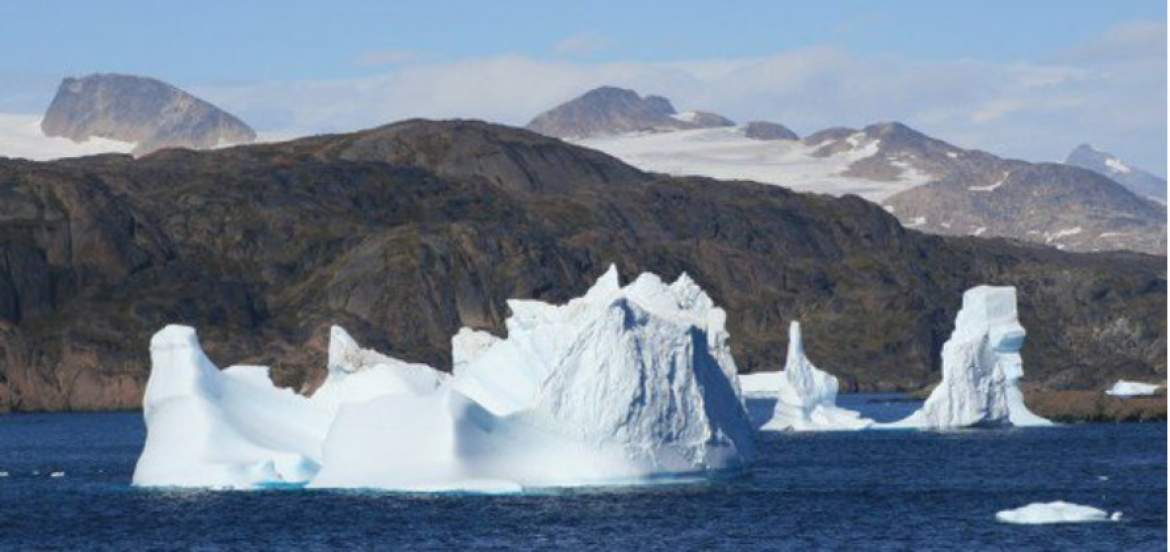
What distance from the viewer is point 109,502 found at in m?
84.1

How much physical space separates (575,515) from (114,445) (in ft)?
233

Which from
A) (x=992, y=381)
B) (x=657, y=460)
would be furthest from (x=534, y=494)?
(x=992, y=381)

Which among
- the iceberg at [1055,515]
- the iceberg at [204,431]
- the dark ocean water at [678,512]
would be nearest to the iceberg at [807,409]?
the dark ocean water at [678,512]

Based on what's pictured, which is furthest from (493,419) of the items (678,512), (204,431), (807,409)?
(807,409)

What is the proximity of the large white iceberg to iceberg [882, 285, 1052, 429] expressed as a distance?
40435mm

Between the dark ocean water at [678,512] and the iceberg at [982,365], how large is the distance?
1940cm

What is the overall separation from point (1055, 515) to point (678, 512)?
11.1 m

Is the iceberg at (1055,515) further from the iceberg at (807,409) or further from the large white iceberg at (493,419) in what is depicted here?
the iceberg at (807,409)

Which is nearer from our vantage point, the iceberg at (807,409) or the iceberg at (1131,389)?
the iceberg at (807,409)

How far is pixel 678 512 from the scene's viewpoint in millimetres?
73000

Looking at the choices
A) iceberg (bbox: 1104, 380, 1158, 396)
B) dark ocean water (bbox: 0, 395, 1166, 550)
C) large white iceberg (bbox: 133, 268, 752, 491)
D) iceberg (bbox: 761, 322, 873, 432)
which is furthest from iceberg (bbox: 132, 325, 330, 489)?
iceberg (bbox: 1104, 380, 1158, 396)

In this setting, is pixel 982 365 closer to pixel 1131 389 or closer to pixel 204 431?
pixel 204 431

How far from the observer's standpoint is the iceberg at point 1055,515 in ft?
230

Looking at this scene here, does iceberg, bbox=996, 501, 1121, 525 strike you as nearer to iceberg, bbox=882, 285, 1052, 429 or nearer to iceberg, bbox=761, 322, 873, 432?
iceberg, bbox=882, 285, 1052, 429
